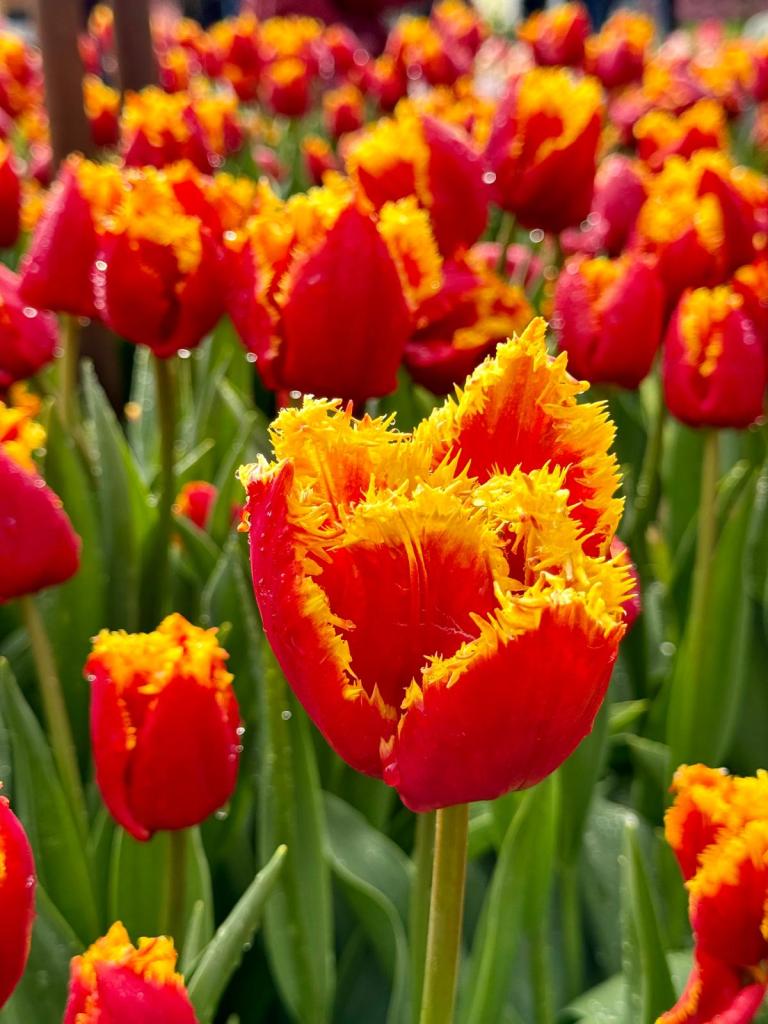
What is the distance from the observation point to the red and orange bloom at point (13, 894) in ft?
1.02

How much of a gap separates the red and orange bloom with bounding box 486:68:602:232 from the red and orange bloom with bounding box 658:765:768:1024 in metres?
0.66

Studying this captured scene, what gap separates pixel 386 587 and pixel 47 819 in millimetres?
363

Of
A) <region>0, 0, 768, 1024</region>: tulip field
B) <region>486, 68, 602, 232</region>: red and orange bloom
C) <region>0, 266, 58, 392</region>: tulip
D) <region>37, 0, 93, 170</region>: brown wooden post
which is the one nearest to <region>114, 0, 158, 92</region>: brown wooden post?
<region>0, 0, 768, 1024</region>: tulip field

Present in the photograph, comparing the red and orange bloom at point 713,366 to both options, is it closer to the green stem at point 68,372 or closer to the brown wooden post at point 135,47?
the green stem at point 68,372

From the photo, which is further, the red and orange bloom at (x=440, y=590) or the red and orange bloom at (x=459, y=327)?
the red and orange bloom at (x=459, y=327)

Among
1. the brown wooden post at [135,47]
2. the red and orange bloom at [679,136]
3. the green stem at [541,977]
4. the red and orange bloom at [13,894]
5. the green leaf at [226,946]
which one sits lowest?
the green stem at [541,977]

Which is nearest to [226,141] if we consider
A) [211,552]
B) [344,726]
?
[211,552]

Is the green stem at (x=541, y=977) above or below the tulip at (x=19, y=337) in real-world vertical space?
below

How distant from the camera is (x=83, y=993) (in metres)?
0.31

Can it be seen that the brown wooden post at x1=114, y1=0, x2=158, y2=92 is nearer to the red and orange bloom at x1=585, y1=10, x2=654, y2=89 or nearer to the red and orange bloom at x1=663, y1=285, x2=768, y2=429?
the red and orange bloom at x1=663, y1=285, x2=768, y2=429

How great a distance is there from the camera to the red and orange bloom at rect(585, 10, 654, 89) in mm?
2158

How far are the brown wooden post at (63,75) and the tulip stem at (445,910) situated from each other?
964 millimetres

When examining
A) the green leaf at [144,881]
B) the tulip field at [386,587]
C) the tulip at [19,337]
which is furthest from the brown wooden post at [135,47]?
the green leaf at [144,881]

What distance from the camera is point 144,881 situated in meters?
0.61
